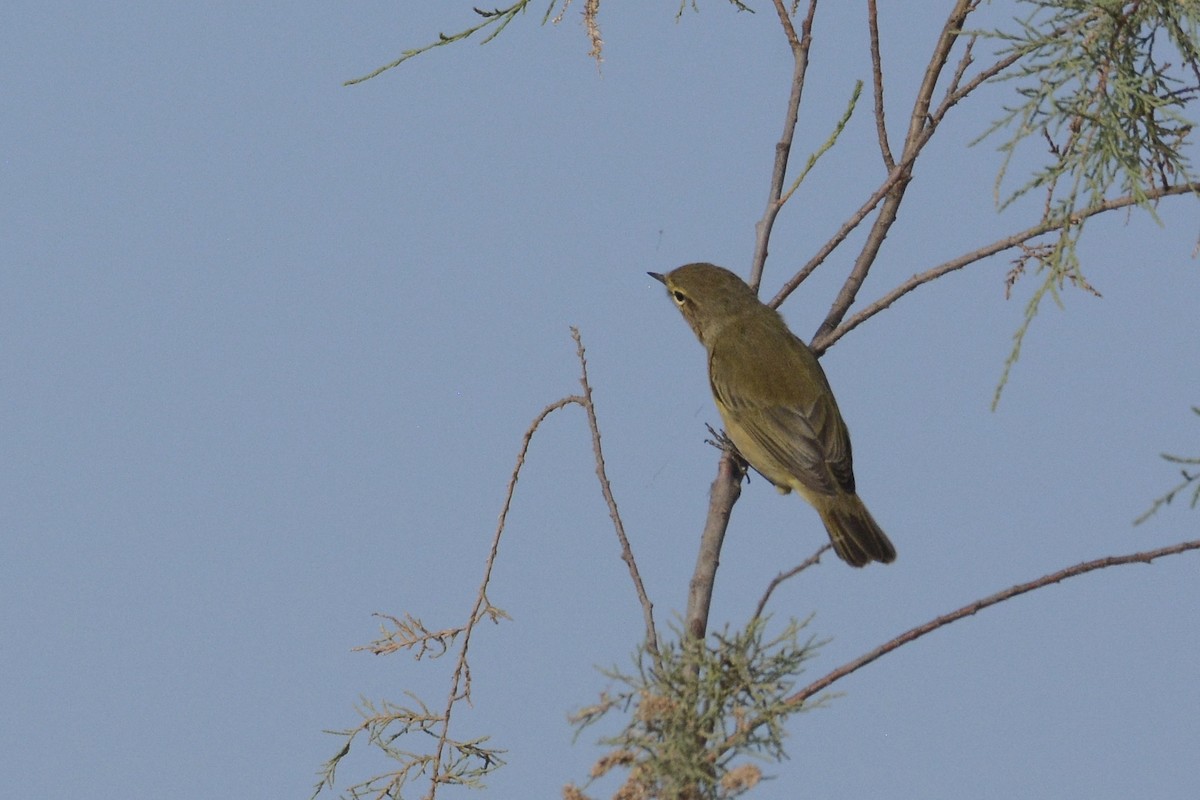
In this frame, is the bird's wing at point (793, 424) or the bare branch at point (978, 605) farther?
the bird's wing at point (793, 424)

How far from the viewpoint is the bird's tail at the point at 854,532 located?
4.96 meters

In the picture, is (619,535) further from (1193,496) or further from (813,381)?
(813,381)

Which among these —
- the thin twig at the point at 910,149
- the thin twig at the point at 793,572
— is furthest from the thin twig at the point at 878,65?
the thin twig at the point at 793,572

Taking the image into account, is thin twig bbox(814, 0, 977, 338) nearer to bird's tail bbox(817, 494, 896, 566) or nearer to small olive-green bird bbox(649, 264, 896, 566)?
small olive-green bird bbox(649, 264, 896, 566)

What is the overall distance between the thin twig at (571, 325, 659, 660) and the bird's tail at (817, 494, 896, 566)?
1.63 metres

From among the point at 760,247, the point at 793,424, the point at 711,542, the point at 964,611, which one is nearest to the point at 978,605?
the point at 964,611

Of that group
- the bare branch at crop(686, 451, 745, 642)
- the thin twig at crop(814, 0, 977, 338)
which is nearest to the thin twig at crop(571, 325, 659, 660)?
the bare branch at crop(686, 451, 745, 642)

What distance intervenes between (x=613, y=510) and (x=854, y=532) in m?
1.79

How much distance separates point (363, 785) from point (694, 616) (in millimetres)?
1056

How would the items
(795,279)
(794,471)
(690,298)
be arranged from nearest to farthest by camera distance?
1. (795,279)
2. (794,471)
3. (690,298)

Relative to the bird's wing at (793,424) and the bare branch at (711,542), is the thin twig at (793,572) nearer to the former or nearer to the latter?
the bare branch at (711,542)

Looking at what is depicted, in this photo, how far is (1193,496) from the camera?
3.08m

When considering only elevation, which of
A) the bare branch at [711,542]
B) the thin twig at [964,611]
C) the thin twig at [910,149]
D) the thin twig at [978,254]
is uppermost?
the thin twig at [910,149]

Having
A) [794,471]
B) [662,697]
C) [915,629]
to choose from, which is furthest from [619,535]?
[794,471]
